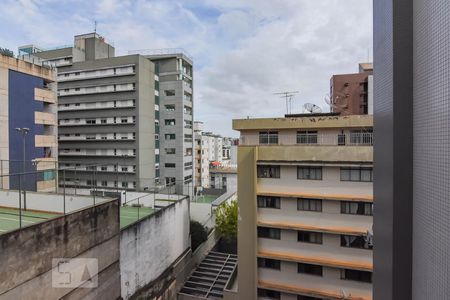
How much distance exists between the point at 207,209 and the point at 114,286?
550 inches

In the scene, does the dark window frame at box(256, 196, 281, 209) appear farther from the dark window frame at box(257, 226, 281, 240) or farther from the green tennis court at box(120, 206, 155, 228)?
the green tennis court at box(120, 206, 155, 228)

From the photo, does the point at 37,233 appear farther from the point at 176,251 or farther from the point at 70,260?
the point at 176,251

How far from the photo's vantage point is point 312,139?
15.1 m

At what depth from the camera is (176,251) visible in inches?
691

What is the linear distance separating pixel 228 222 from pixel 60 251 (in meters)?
16.4

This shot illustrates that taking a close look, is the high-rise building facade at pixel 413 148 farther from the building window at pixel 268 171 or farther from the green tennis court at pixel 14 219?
the building window at pixel 268 171

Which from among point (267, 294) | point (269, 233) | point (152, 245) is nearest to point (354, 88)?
point (269, 233)

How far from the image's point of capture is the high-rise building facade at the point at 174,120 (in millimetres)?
36062

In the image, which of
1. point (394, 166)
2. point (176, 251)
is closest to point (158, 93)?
point (176, 251)

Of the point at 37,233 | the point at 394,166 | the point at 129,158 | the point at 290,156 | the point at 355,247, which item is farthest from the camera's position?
the point at 129,158

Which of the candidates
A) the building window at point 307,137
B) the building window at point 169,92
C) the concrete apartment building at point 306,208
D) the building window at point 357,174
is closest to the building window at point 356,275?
the concrete apartment building at point 306,208

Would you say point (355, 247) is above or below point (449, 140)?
below

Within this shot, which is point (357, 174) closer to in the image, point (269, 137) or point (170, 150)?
point (269, 137)

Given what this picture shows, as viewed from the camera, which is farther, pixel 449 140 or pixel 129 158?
pixel 129 158
